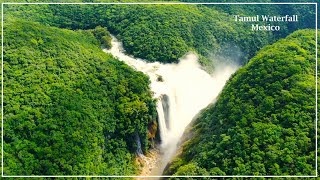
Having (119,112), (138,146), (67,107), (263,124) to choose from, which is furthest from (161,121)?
(263,124)

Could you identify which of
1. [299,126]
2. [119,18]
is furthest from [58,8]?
[299,126]

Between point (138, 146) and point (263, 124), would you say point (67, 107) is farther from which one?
point (263, 124)

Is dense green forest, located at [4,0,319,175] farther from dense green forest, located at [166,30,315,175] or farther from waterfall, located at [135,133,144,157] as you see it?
waterfall, located at [135,133,144,157]

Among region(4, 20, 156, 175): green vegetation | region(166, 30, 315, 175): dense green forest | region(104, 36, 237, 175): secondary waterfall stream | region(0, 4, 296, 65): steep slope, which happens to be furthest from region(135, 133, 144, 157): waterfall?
region(0, 4, 296, 65): steep slope

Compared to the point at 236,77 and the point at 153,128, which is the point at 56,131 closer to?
the point at 153,128

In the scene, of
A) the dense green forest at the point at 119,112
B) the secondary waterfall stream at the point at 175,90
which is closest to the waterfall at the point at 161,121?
the secondary waterfall stream at the point at 175,90

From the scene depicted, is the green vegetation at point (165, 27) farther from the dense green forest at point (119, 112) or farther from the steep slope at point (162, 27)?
the dense green forest at point (119, 112)

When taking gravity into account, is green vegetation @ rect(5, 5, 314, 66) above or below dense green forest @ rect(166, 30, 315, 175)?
above
